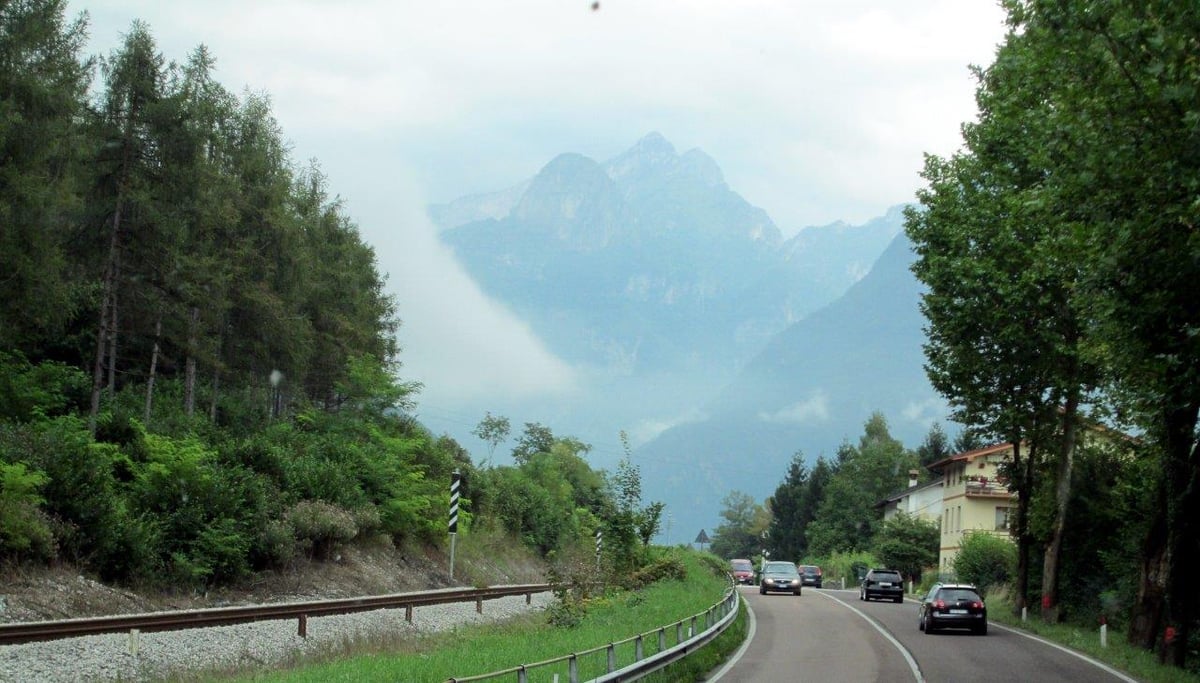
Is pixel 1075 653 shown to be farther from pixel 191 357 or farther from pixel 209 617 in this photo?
pixel 191 357

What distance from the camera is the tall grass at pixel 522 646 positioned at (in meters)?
14.3

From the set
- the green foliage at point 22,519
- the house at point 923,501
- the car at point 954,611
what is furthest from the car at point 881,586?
the green foliage at point 22,519

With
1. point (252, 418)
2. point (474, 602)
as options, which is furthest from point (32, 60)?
point (252, 418)

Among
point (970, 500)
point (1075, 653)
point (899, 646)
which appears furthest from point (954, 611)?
point (970, 500)

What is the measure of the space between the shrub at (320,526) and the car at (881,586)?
28.1 meters

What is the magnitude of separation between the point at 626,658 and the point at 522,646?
2.13 meters

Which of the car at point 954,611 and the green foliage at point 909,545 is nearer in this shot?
the car at point 954,611

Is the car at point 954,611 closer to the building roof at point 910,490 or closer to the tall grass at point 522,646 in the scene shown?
the tall grass at point 522,646

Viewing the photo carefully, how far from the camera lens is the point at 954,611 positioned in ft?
103

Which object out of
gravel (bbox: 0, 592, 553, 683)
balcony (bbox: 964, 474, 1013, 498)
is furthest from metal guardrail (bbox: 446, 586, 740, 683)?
balcony (bbox: 964, 474, 1013, 498)

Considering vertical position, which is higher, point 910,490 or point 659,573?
point 910,490

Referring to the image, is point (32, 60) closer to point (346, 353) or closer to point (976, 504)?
point (346, 353)

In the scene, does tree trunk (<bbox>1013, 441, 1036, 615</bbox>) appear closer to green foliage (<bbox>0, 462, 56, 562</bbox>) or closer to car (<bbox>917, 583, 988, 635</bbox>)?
car (<bbox>917, 583, 988, 635</bbox>)

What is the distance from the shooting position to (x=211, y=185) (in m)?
39.8
